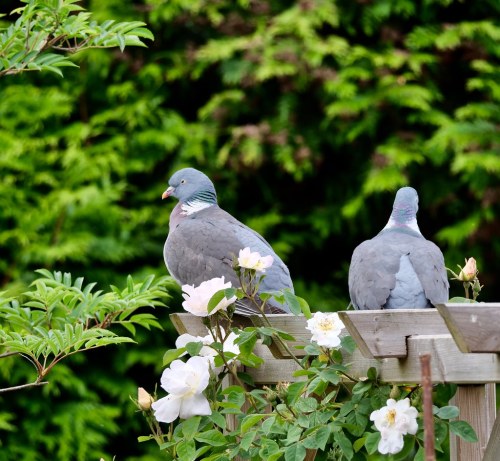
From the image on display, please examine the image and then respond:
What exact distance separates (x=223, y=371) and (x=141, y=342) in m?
2.52

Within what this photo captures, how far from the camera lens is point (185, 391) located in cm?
204

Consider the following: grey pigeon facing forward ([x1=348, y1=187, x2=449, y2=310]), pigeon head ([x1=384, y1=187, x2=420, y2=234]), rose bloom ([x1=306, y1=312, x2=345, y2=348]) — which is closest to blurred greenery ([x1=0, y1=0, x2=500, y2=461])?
pigeon head ([x1=384, y1=187, x2=420, y2=234])

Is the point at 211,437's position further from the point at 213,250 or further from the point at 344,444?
the point at 213,250

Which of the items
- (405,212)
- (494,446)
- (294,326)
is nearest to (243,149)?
(405,212)

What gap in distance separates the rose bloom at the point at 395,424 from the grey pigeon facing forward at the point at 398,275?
703 mm

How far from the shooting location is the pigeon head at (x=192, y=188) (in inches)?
147

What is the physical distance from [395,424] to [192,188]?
81.3 inches

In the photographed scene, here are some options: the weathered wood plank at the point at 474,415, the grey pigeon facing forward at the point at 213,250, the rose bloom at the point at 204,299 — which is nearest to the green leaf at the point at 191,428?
the rose bloom at the point at 204,299

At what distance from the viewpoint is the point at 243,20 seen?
505cm

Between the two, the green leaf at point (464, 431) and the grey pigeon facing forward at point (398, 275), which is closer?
the green leaf at point (464, 431)

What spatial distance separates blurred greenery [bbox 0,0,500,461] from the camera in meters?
4.58

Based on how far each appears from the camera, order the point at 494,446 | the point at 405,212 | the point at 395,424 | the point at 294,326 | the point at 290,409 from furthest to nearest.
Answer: the point at 405,212, the point at 294,326, the point at 290,409, the point at 395,424, the point at 494,446

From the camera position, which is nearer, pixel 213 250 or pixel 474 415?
pixel 474 415

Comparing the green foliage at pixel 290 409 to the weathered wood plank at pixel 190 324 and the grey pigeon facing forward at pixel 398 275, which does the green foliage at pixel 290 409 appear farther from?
the grey pigeon facing forward at pixel 398 275
